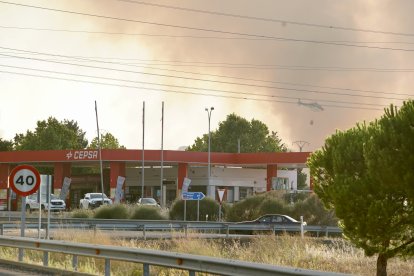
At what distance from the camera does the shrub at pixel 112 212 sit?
174 ft

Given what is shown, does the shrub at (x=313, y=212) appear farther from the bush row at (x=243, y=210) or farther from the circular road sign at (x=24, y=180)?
the circular road sign at (x=24, y=180)

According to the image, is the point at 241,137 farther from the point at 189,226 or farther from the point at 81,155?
the point at 189,226

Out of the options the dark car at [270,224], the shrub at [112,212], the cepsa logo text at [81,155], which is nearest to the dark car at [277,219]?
the dark car at [270,224]

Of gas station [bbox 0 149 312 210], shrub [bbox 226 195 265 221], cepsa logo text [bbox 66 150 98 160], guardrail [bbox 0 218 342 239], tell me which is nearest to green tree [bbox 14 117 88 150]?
gas station [bbox 0 149 312 210]

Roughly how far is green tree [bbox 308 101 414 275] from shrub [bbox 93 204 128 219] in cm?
3531

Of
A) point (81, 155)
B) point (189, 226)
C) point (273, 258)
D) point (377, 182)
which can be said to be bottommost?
point (273, 258)

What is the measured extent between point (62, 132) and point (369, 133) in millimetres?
112943

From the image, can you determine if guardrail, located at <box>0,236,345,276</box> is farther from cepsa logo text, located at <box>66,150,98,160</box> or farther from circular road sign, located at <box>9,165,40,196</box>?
cepsa logo text, located at <box>66,150,98,160</box>

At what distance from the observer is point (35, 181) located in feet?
74.0

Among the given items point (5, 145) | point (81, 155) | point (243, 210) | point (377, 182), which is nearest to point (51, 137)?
point (5, 145)

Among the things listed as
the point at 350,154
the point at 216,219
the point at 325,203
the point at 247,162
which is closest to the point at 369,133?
the point at 350,154

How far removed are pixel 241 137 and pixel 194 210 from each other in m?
84.8

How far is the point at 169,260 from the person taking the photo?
14609 millimetres

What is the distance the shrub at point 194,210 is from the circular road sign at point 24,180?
1254 inches
